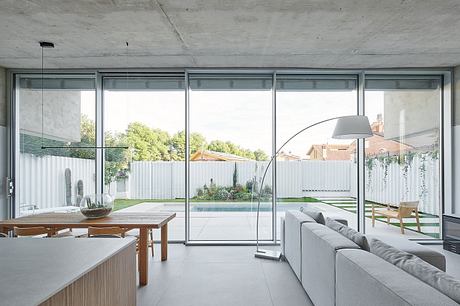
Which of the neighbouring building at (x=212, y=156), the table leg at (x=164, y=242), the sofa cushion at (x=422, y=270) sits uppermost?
the neighbouring building at (x=212, y=156)

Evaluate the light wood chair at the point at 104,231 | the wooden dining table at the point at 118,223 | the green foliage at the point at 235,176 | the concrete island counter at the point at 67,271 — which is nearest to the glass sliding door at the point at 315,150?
the green foliage at the point at 235,176

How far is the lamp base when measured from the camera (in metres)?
4.72

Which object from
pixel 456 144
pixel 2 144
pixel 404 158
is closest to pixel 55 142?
pixel 2 144

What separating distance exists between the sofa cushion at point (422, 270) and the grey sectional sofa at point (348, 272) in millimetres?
59

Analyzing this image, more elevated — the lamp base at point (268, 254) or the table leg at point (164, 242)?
the table leg at point (164, 242)

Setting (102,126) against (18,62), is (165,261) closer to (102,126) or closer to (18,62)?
(102,126)

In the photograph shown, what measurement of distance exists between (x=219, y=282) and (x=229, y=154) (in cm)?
263

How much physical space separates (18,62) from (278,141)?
4417 mm

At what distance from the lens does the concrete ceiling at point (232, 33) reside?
3.51 metres

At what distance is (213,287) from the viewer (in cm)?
366

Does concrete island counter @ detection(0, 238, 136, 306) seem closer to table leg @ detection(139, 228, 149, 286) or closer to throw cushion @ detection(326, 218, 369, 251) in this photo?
table leg @ detection(139, 228, 149, 286)

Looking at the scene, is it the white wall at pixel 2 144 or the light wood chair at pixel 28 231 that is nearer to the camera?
the light wood chair at pixel 28 231

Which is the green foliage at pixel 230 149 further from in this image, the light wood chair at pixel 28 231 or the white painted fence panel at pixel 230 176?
the light wood chair at pixel 28 231

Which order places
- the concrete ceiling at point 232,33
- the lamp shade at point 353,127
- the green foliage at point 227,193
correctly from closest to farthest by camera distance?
the concrete ceiling at point 232,33, the lamp shade at point 353,127, the green foliage at point 227,193
